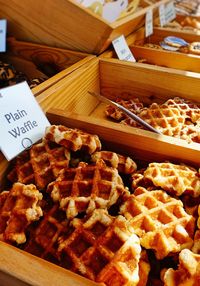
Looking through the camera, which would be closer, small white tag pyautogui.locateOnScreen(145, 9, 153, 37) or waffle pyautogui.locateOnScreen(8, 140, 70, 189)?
waffle pyautogui.locateOnScreen(8, 140, 70, 189)

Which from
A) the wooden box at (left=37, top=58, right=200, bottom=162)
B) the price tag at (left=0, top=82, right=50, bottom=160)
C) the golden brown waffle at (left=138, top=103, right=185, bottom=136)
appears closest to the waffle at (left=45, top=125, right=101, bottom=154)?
the price tag at (left=0, top=82, right=50, bottom=160)

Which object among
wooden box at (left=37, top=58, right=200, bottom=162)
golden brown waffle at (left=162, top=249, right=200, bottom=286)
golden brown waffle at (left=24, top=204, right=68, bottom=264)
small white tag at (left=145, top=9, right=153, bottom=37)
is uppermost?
small white tag at (left=145, top=9, right=153, bottom=37)

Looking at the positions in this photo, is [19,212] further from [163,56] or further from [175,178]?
[163,56]

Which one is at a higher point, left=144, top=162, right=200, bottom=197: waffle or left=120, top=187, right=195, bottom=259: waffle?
left=144, top=162, right=200, bottom=197: waffle

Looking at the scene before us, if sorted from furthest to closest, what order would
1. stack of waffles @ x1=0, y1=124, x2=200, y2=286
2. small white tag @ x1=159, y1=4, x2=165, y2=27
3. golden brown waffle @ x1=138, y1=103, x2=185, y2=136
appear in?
small white tag @ x1=159, y1=4, x2=165, y2=27 < golden brown waffle @ x1=138, y1=103, x2=185, y2=136 < stack of waffles @ x1=0, y1=124, x2=200, y2=286

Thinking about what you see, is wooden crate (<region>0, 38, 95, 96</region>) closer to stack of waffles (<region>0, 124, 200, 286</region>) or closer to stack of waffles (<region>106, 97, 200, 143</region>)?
stack of waffles (<region>106, 97, 200, 143</region>)

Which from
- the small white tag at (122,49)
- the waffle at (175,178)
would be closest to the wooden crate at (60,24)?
the small white tag at (122,49)

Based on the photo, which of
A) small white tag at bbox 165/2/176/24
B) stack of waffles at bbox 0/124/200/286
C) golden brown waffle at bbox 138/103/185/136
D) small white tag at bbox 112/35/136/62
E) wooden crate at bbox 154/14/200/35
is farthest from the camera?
small white tag at bbox 165/2/176/24

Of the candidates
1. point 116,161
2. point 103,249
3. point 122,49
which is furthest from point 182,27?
point 103,249
